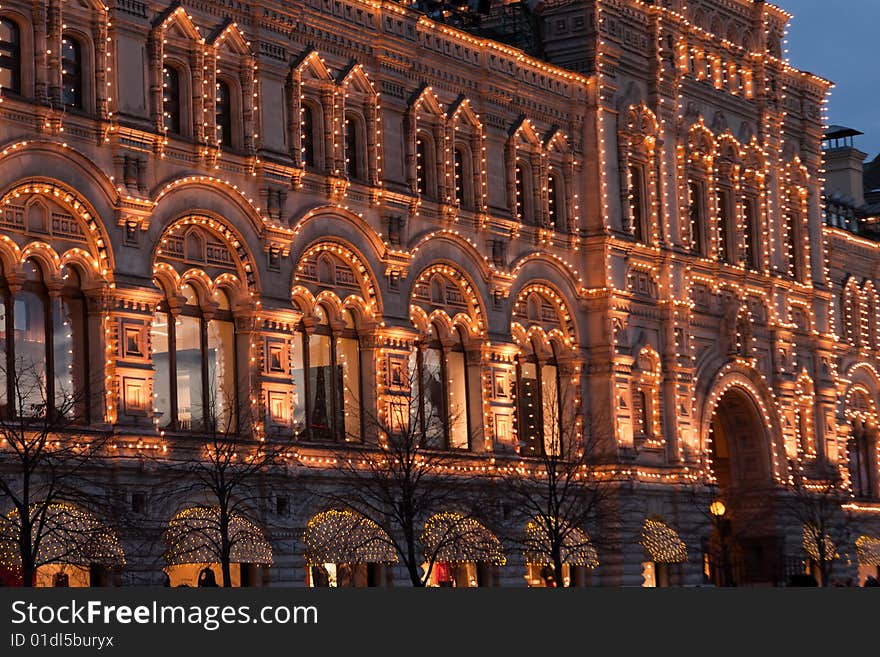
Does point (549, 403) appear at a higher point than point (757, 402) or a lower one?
lower

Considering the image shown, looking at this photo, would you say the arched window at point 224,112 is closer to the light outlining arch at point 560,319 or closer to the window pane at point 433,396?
the window pane at point 433,396

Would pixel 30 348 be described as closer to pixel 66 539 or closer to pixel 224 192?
pixel 66 539

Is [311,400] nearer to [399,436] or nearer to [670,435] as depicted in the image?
[399,436]

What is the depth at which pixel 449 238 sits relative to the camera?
69000 millimetres

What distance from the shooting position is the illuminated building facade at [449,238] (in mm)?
56125

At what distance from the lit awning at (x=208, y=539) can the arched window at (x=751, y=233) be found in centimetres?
3233

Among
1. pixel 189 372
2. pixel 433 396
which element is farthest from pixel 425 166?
pixel 189 372

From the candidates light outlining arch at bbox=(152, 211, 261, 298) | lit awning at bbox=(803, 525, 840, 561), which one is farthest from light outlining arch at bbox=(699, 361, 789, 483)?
light outlining arch at bbox=(152, 211, 261, 298)

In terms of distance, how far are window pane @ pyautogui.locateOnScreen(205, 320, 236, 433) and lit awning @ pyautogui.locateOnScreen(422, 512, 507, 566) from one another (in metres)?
7.48

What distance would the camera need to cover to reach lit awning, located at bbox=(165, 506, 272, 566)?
184 ft

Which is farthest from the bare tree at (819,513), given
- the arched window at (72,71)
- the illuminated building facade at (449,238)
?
the arched window at (72,71)

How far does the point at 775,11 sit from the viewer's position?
89438 millimetres

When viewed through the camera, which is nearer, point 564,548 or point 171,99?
point 171,99

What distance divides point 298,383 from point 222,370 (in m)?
3.54
